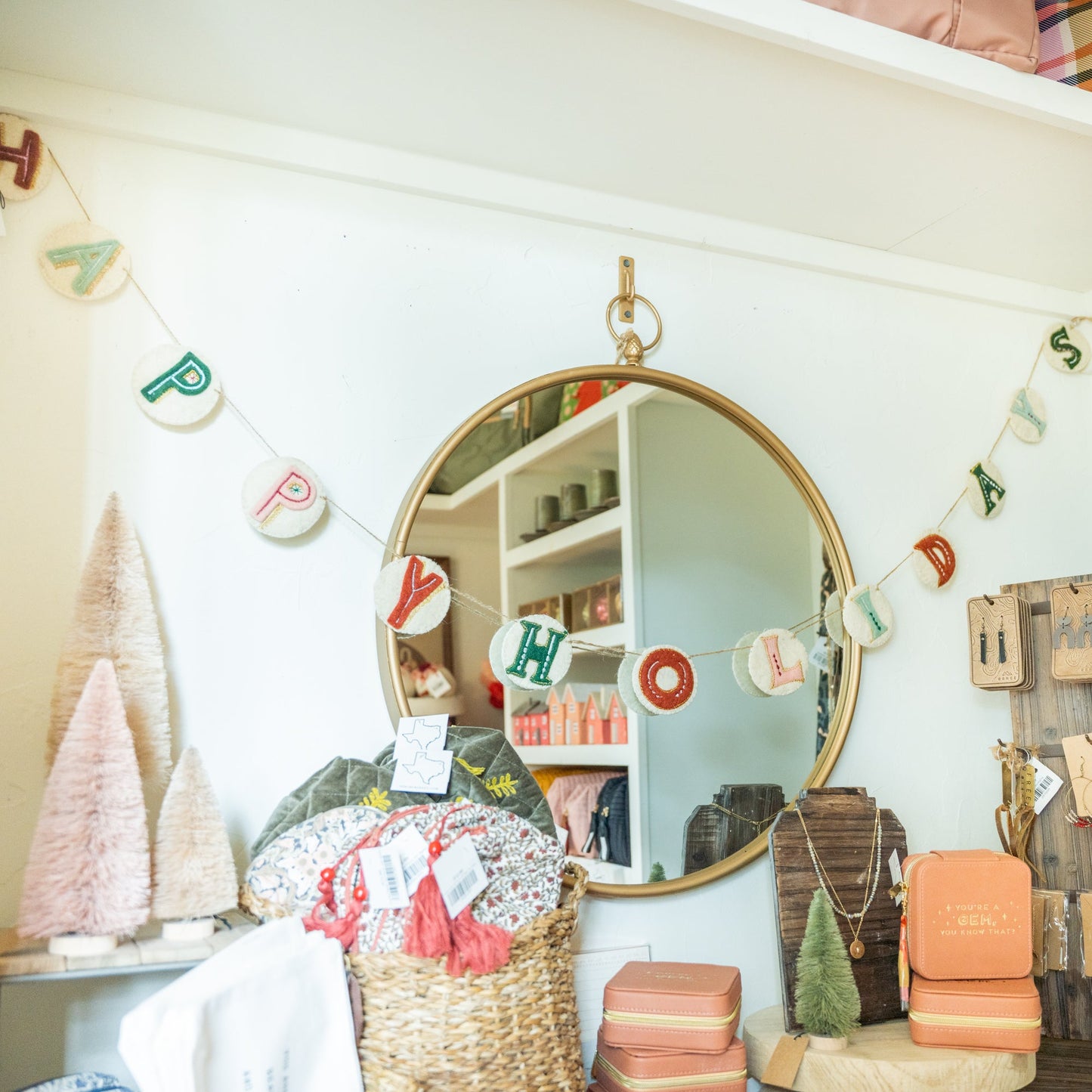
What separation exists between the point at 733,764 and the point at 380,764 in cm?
61

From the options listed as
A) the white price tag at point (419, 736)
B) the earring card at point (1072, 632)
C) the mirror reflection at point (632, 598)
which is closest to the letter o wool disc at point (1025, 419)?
the earring card at point (1072, 632)

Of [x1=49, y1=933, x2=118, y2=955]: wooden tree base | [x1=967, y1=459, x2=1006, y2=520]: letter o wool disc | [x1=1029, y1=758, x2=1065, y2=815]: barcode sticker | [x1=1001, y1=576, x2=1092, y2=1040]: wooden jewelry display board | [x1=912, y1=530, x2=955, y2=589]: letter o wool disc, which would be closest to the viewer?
[x1=49, y1=933, x2=118, y2=955]: wooden tree base

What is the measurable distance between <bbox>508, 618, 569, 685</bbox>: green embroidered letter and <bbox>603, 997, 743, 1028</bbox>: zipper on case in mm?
464

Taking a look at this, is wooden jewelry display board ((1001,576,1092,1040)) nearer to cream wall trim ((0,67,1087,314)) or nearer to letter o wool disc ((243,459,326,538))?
cream wall trim ((0,67,1087,314))

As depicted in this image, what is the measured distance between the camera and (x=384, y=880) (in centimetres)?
122

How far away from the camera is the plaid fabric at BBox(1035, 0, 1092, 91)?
62.4 inches

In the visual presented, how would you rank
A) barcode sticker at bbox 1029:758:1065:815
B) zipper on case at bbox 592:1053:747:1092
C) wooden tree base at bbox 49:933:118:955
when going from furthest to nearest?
barcode sticker at bbox 1029:758:1065:815, zipper on case at bbox 592:1053:747:1092, wooden tree base at bbox 49:933:118:955

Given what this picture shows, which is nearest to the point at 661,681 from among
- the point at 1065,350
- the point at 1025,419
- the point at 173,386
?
the point at 173,386

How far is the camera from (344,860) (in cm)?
124

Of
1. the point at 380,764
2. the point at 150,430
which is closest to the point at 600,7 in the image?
the point at 150,430

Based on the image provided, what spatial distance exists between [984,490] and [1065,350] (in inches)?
17.2

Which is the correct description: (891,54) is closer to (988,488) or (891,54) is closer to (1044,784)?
(988,488)

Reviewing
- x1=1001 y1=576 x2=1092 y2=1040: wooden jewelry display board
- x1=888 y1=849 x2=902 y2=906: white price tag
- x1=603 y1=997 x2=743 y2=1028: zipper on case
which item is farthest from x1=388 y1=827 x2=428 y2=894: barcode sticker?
x1=1001 y1=576 x2=1092 y2=1040: wooden jewelry display board

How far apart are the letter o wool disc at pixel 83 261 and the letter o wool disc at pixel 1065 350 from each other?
1869 millimetres
